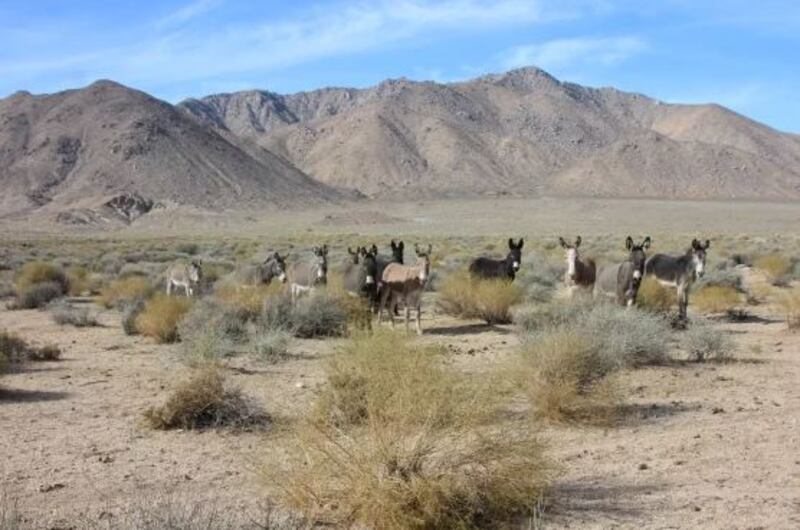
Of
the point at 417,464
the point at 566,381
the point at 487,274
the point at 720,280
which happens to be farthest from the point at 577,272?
the point at 417,464

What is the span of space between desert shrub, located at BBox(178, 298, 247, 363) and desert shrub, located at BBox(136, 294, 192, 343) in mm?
351

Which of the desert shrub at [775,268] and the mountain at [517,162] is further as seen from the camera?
the mountain at [517,162]

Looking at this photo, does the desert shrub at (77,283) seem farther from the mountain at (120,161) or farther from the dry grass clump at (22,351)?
the mountain at (120,161)

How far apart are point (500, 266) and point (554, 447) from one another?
12898 mm

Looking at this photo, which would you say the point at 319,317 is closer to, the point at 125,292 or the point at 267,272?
the point at 267,272

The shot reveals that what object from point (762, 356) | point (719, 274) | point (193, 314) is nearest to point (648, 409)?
point (762, 356)

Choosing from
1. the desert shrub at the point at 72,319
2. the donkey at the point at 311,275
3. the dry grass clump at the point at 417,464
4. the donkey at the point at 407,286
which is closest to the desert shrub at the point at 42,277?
the desert shrub at the point at 72,319

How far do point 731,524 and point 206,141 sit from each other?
131923mm

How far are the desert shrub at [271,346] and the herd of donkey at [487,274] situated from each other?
1896 mm

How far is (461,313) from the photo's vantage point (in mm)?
21078

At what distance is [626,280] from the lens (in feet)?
61.2

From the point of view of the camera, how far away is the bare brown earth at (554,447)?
7.63 metres

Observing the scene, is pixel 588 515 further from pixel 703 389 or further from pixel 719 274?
pixel 719 274

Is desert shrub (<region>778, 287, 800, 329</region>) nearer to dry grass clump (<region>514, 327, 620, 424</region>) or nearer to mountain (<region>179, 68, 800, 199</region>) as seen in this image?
dry grass clump (<region>514, 327, 620, 424</region>)
